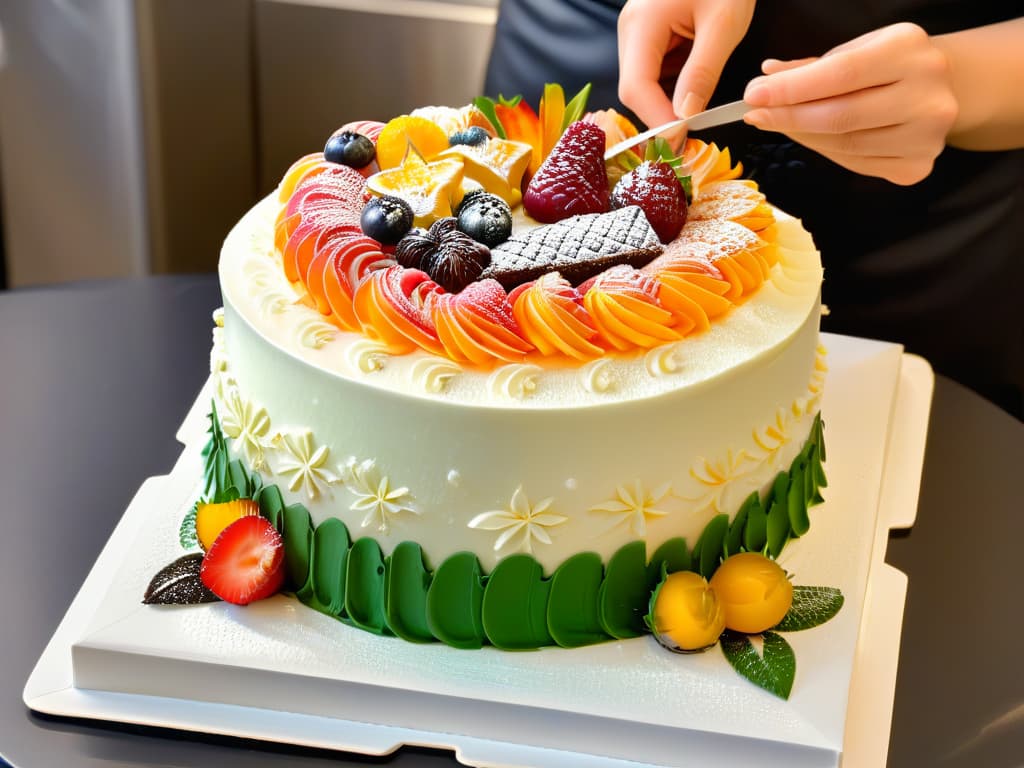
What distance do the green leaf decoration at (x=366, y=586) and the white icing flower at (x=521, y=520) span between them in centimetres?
16

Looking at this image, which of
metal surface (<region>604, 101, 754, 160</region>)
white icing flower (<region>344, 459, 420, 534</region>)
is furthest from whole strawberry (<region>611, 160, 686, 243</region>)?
white icing flower (<region>344, 459, 420, 534</region>)

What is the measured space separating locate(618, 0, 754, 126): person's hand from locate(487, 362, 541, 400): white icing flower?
2.39ft

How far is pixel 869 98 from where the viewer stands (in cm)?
193

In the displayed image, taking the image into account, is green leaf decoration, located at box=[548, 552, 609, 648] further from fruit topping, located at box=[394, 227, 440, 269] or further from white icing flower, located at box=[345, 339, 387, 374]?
fruit topping, located at box=[394, 227, 440, 269]

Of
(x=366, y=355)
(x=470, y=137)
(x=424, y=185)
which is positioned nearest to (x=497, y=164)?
(x=470, y=137)

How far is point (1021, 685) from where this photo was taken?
5.86 ft

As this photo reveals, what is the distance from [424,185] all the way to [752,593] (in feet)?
2.49

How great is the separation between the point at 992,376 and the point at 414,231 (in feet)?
4.82

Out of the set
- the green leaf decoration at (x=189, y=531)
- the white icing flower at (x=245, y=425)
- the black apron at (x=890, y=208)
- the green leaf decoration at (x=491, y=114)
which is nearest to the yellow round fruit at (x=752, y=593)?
the white icing flower at (x=245, y=425)

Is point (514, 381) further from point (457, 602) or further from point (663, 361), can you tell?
point (457, 602)

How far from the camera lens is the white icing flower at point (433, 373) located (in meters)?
1.60

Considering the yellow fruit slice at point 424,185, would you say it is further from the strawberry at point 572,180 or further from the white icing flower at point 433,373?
Answer: the white icing flower at point 433,373

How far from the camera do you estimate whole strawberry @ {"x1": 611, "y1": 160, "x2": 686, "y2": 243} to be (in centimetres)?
191

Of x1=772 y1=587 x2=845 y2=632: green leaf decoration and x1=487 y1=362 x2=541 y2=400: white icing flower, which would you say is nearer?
x1=487 y1=362 x2=541 y2=400: white icing flower
